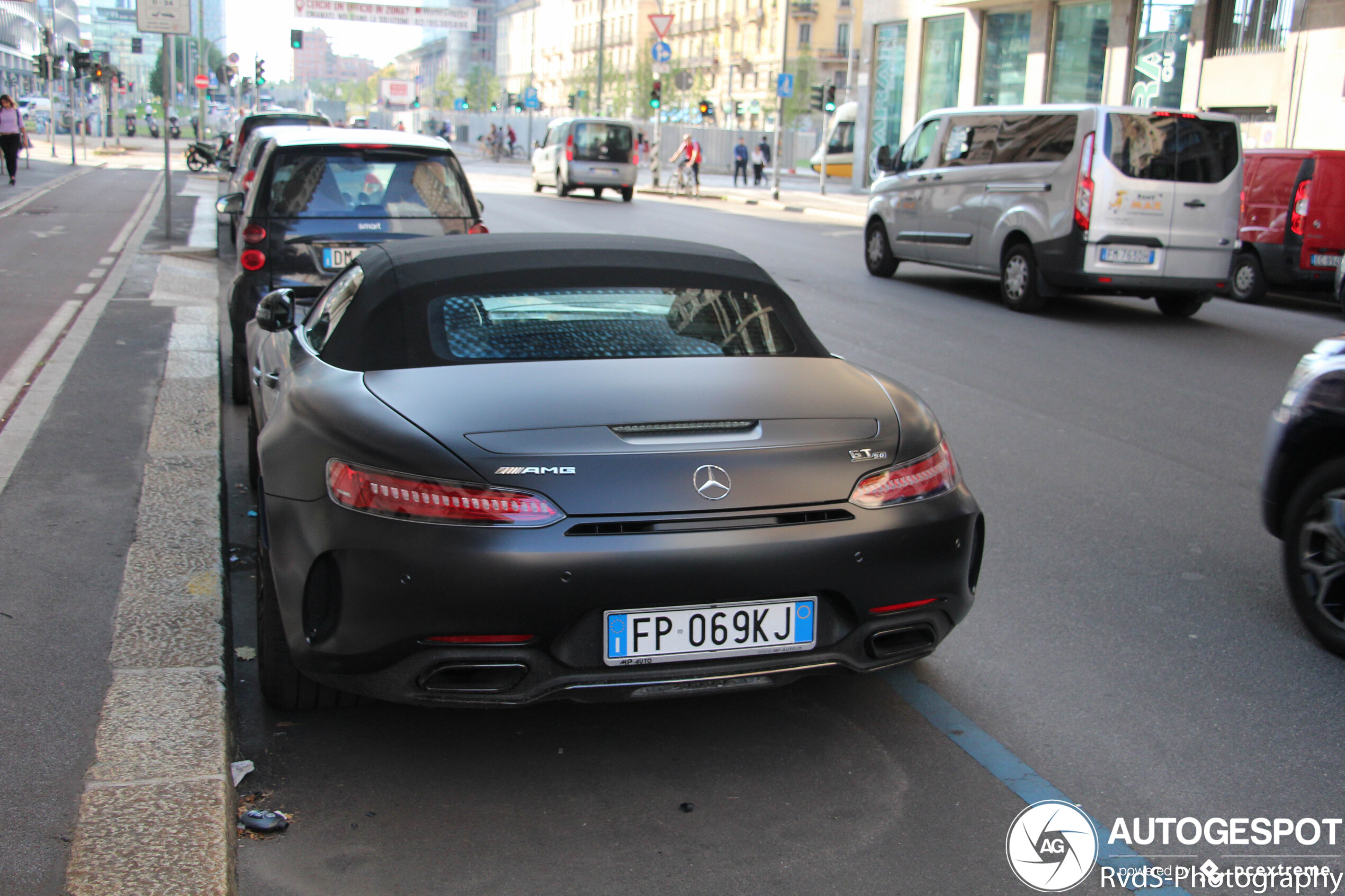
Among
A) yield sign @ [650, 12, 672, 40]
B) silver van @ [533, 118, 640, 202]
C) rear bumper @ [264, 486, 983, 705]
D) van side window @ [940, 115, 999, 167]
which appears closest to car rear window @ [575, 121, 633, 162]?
silver van @ [533, 118, 640, 202]

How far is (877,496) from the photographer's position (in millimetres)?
3334

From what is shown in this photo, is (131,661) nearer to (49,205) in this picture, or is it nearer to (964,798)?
(964,798)

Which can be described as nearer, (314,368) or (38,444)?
(314,368)

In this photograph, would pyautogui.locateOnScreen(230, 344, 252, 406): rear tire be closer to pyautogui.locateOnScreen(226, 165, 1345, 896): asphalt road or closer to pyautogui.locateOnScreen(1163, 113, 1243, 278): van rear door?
pyautogui.locateOnScreen(226, 165, 1345, 896): asphalt road

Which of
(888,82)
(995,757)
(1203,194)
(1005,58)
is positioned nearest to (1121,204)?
(1203,194)

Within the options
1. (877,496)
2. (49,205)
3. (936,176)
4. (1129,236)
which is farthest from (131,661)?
(49,205)

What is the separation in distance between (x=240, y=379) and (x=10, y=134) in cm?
2531

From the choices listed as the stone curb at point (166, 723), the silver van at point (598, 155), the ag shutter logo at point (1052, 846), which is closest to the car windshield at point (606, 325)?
the stone curb at point (166, 723)

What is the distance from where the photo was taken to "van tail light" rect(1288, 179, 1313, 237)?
1483cm

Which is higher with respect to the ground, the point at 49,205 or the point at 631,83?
the point at 631,83

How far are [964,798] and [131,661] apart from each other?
7.73 ft

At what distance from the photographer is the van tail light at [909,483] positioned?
10.9ft

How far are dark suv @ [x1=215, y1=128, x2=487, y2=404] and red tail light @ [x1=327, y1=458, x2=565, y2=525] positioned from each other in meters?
5.30

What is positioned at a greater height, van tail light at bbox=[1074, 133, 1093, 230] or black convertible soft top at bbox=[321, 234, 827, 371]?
van tail light at bbox=[1074, 133, 1093, 230]
